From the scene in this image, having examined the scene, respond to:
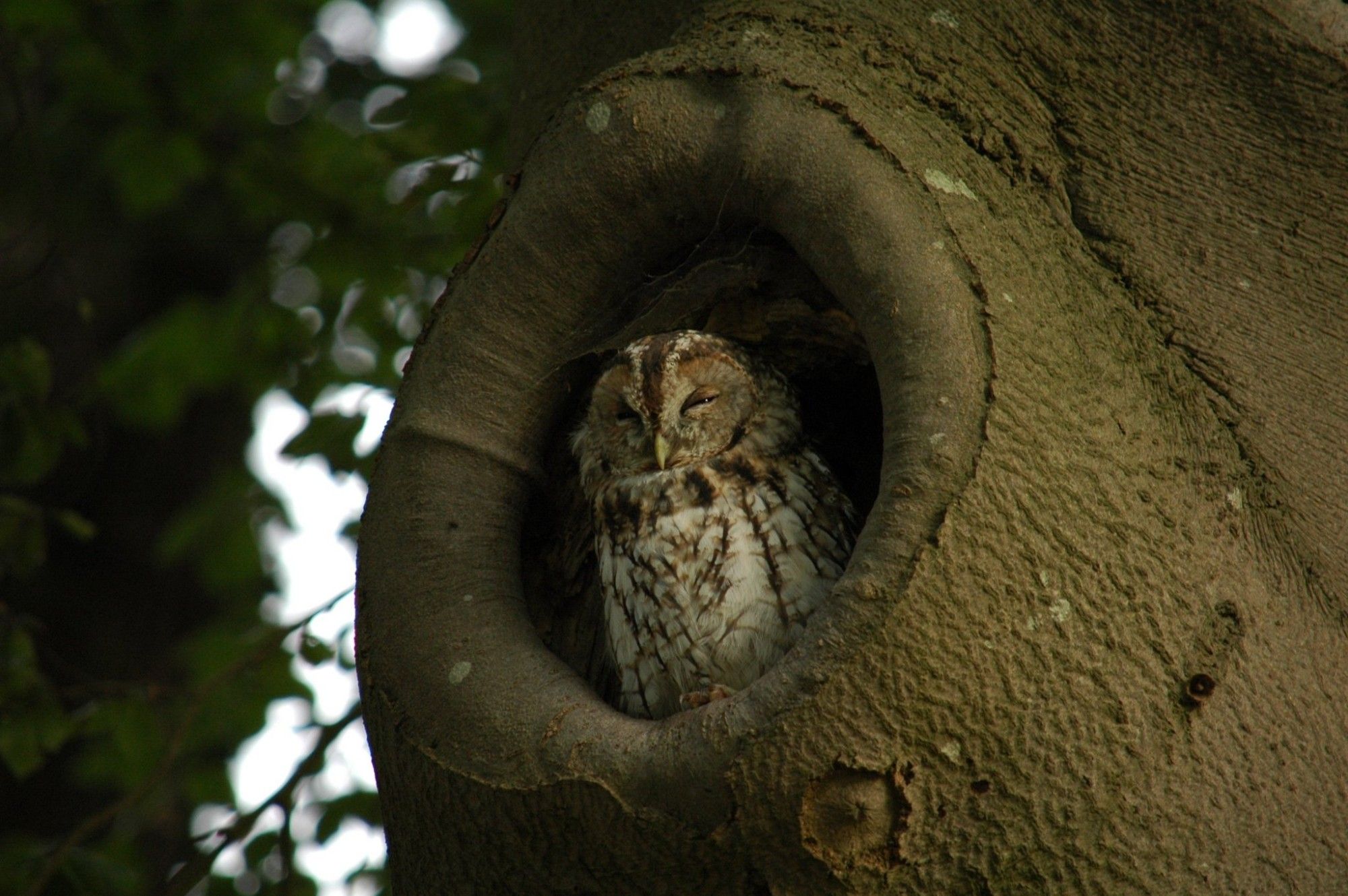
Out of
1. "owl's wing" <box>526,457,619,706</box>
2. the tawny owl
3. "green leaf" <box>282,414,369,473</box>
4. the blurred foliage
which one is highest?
the tawny owl

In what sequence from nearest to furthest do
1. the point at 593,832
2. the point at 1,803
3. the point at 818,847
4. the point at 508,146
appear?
the point at 818,847 → the point at 593,832 → the point at 508,146 → the point at 1,803

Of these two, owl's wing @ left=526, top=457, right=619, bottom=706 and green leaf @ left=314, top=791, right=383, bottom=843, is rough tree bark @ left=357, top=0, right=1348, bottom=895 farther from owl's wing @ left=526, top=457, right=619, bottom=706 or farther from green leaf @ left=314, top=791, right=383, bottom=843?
green leaf @ left=314, top=791, right=383, bottom=843

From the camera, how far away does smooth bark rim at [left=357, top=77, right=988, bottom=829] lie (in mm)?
1713

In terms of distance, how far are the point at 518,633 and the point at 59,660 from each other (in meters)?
1.93

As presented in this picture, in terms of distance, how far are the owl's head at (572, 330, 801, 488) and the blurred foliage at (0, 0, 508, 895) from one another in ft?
2.50

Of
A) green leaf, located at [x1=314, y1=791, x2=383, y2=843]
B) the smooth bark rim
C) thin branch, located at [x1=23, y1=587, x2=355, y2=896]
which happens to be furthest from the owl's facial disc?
green leaf, located at [x1=314, y1=791, x2=383, y2=843]

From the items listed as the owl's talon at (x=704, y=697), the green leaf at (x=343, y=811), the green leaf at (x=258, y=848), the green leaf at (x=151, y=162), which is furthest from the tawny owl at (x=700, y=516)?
the green leaf at (x=151, y=162)

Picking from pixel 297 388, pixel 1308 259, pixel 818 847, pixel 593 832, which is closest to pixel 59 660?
pixel 297 388

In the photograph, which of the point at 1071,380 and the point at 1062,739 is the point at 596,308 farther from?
the point at 1062,739

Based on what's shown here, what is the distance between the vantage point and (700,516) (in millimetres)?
2502

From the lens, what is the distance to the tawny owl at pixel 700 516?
2377 millimetres

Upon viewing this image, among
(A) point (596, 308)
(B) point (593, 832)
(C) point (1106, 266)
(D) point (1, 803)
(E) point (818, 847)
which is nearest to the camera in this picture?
(E) point (818, 847)

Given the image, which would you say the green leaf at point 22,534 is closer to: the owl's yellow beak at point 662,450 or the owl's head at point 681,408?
the owl's head at point 681,408

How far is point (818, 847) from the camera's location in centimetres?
164
